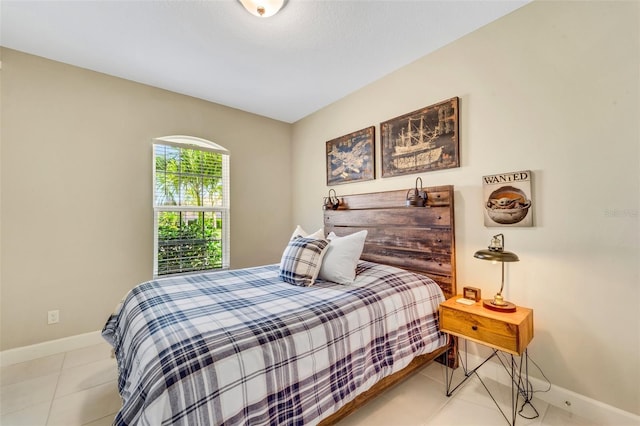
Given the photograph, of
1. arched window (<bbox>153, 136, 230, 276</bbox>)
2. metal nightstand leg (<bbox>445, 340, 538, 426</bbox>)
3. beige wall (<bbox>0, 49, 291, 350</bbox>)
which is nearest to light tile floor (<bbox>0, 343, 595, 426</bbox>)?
metal nightstand leg (<bbox>445, 340, 538, 426</bbox>)

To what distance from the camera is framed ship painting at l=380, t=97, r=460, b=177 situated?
7.26 feet

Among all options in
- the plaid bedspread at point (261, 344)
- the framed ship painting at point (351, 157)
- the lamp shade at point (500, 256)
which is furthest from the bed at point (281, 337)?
the framed ship painting at point (351, 157)

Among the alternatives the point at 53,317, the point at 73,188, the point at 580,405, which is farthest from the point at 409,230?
the point at 53,317

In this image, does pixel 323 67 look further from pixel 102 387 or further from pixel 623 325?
pixel 102 387

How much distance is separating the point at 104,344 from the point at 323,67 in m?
3.50

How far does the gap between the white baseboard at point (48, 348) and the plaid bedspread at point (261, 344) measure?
3.56ft

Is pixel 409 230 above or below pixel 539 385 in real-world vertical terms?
above

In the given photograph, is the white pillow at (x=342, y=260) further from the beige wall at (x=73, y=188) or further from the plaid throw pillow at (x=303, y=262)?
the beige wall at (x=73, y=188)

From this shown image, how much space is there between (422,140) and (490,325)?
1.59 m

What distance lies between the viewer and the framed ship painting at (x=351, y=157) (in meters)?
2.89

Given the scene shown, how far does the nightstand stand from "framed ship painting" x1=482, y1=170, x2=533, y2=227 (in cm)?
61

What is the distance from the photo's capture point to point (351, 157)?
3.10m

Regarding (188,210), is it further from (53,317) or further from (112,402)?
(112,402)

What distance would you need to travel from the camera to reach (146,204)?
2871 mm
